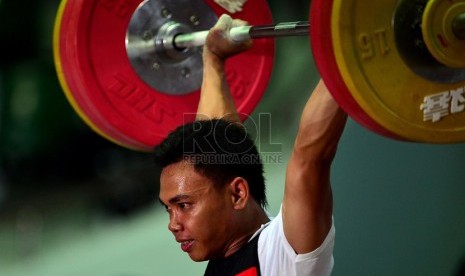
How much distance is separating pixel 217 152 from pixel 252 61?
703 mm

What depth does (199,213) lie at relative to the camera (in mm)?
1925

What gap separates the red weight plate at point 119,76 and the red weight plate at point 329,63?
0.97 m

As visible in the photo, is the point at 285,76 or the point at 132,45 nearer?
the point at 132,45

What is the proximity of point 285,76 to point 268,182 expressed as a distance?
41 centimetres

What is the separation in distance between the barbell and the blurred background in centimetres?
17

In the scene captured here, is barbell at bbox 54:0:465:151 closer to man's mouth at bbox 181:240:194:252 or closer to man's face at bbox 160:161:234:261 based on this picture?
man's face at bbox 160:161:234:261

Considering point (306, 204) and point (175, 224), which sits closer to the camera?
point (306, 204)

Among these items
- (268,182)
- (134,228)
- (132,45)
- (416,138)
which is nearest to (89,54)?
(132,45)

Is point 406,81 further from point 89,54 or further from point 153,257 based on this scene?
point 153,257

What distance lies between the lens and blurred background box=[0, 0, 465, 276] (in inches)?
98.7

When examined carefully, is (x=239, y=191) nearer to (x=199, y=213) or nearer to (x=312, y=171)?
(x=199, y=213)

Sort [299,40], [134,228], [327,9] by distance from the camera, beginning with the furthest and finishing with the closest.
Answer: [299,40]
[134,228]
[327,9]

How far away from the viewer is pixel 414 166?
9.62 feet

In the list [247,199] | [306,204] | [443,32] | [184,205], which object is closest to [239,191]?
[247,199]
